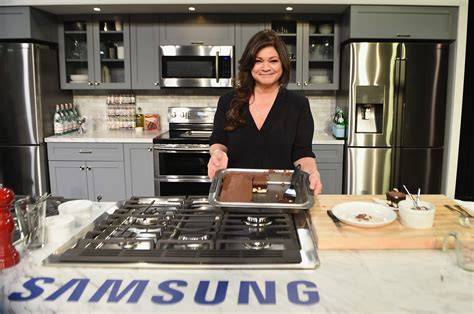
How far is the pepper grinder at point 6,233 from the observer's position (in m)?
1.26

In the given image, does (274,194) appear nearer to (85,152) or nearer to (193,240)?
(193,240)

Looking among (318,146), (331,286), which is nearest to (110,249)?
(331,286)

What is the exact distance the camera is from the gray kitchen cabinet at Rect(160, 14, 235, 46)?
407 cm

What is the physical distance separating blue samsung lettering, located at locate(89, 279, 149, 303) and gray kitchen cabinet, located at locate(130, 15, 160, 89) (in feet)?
10.5

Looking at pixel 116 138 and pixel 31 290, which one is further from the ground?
pixel 116 138

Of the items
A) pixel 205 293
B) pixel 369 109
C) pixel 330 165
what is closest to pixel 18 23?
pixel 330 165

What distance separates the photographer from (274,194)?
166 cm

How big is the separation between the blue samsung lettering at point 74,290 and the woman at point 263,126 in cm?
108

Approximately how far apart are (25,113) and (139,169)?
1.12 m

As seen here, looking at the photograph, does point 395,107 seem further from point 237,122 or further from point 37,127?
point 37,127

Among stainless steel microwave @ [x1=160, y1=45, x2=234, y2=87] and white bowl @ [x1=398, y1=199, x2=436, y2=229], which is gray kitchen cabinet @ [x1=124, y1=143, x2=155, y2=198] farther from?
white bowl @ [x1=398, y1=199, x2=436, y2=229]

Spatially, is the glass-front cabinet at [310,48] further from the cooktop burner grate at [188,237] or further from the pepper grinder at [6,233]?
the pepper grinder at [6,233]

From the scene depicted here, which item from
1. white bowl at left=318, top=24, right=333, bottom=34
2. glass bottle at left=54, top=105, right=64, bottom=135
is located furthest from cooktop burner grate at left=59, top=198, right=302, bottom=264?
white bowl at left=318, top=24, right=333, bottom=34

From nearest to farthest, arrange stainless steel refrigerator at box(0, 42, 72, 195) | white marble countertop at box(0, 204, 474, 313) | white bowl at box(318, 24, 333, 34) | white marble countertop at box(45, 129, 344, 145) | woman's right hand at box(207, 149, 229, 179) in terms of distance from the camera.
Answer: white marble countertop at box(0, 204, 474, 313) → woman's right hand at box(207, 149, 229, 179) → stainless steel refrigerator at box(0, 42, 72, 195) → white marble countertop at box(45, 129, 344, 145) → white bowl at box(318, 24, 333, 34)
